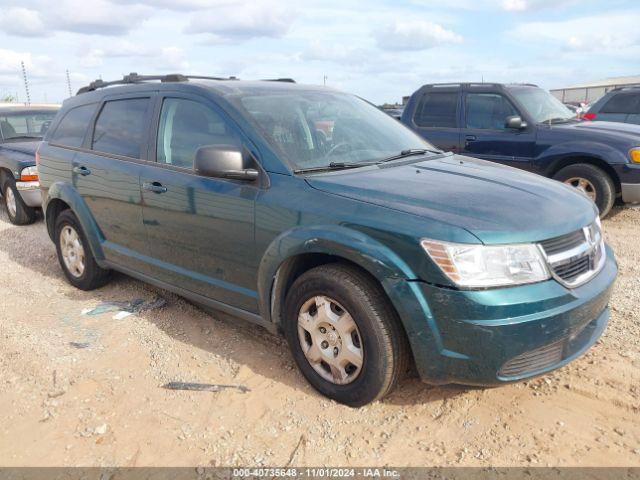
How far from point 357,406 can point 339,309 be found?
0.55 metres

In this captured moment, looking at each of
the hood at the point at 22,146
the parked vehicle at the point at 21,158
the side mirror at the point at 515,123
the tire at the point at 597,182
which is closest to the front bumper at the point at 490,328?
the tire at the point at 597,182

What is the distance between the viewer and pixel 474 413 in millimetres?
2910

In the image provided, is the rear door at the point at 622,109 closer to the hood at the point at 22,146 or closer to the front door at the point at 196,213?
the front door at the point at 196,213

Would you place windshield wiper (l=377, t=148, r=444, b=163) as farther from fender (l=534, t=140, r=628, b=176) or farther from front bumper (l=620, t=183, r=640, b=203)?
front bumper (l=620, t=183, r=640, b=203)

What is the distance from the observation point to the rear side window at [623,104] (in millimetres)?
10500

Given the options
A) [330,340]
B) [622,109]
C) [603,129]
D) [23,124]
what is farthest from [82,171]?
[622,109]

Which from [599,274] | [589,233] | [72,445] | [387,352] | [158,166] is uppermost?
[158,166]

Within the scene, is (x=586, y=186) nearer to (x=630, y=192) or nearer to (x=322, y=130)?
(x=630, y=192)

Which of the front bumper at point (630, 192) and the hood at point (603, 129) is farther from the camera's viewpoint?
the hood at point (603, 129)

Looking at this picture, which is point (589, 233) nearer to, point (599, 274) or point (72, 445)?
point (599, 274)

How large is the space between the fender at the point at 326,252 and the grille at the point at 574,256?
0.70 metres

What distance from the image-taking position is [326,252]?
2.85 m

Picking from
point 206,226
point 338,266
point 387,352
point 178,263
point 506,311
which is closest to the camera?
point 506,311

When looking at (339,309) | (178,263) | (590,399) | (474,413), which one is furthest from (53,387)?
(590,399)
